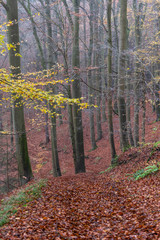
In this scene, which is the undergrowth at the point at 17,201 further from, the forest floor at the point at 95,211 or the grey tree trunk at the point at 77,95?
the grey tree trunk at the point at 77,95

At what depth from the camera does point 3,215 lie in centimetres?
542

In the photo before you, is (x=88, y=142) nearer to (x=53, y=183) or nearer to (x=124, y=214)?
(x=53, y=183)

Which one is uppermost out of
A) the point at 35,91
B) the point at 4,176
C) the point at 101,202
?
the point at 35,91

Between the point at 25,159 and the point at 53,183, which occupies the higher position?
the point at 25,159

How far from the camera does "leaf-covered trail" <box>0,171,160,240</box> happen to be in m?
4.26

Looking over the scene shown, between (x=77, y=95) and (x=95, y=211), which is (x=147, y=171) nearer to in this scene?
→ (x=95, y=211)

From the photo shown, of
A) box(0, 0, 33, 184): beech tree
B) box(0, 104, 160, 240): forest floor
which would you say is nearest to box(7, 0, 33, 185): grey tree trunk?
box(0, 0, 33, 184): beech tree

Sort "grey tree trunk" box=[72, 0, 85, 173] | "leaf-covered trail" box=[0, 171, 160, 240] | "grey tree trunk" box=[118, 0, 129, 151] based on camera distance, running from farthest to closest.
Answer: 1. "grey tree trunk" box=[72, 0, 85, 173]
2. "grey tree trunk" box=[118, 0, 129, 151]
3. "leaf-covered trail" box=[0, 171, 160, 240]

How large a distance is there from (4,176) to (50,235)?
40.0 ft

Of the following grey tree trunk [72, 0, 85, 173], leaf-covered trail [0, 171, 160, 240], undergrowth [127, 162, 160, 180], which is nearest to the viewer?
leaf-covered trail [0, 171, 160, 240]

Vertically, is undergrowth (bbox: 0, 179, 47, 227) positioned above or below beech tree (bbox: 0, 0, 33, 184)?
below

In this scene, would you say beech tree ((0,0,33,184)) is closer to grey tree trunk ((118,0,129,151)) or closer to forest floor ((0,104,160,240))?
forest floor ((0,104,160,240))

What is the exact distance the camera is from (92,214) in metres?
5.52

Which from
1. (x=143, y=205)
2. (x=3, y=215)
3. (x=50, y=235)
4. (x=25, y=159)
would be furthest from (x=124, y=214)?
(x=25, y=159)
